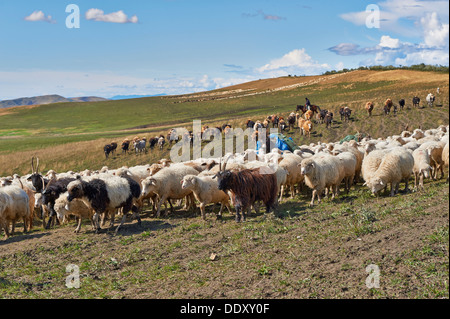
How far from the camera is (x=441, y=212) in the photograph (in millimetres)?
9445

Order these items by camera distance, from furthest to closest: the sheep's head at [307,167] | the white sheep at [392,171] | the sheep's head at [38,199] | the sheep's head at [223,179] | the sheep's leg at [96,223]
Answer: the sheep's head at [38,199] < the sheep's head at [307,167] < the white sheep at [392,171] < the sheep's head at [223,179] < the sheep's leg at [96,223]

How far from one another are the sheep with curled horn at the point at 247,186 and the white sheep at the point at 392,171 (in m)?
3.14

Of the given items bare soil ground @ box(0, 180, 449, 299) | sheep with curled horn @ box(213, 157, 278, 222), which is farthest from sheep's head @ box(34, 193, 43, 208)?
sheep with curled horn @ box(213, 157, 278, 222)

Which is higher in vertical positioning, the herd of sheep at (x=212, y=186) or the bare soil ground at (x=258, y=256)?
the herd of sheep at (x=212, y=186)

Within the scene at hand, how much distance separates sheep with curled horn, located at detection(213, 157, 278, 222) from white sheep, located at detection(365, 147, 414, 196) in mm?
3142

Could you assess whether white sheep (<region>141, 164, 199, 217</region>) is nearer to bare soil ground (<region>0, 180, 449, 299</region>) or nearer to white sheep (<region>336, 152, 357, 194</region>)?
bare soil ground (<region>0, 180, 449, 299</region>)

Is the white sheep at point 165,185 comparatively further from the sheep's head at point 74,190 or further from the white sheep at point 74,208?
the sheep's head at point 74,190

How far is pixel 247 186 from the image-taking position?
12.2 meters

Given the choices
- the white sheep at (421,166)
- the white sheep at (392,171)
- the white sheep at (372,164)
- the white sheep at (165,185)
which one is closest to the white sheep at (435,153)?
the white sheep at (421,166)

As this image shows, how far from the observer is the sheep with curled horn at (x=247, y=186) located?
12.0 metres

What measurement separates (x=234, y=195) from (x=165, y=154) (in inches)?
968

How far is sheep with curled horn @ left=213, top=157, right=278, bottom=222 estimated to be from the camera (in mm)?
12008
